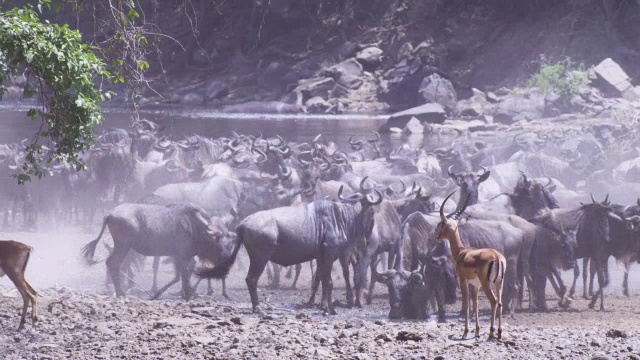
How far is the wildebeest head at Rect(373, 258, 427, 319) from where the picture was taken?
12227 mm

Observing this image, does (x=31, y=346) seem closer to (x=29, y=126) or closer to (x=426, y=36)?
(x=29, y=126)

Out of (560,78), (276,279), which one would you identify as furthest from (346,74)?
(276,279)

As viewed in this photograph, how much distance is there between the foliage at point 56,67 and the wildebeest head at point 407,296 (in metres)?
4.28

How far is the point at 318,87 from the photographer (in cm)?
4616

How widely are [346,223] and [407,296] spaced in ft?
5.82

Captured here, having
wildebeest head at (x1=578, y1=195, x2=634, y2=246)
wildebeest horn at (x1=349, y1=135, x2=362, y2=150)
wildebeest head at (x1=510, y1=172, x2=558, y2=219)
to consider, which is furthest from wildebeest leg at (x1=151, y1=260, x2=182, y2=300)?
Answer: wildebeest horn at (x1=349, y1=135, x2=362, y2=150)

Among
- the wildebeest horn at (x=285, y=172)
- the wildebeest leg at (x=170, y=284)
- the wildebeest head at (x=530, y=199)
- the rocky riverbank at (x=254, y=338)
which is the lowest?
the rocky riverbank at (x=254, y=338)

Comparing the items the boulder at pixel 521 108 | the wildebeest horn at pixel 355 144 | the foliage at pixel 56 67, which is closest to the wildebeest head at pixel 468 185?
the foliage at pixel 56 67

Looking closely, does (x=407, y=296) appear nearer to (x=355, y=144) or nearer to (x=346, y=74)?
(x=355, y=144)

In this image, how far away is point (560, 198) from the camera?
59.3 ft

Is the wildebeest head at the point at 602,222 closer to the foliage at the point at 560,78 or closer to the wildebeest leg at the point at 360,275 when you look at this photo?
the wildebeest leg at the point at 360,275

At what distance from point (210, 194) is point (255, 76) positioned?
31.7 metres

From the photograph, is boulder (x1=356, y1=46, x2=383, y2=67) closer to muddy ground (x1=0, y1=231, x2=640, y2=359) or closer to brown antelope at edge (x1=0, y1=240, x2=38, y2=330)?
muddy ground (x1=0, y1=231, x2=640, y2=359)

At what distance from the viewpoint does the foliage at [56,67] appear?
27.4 feet
